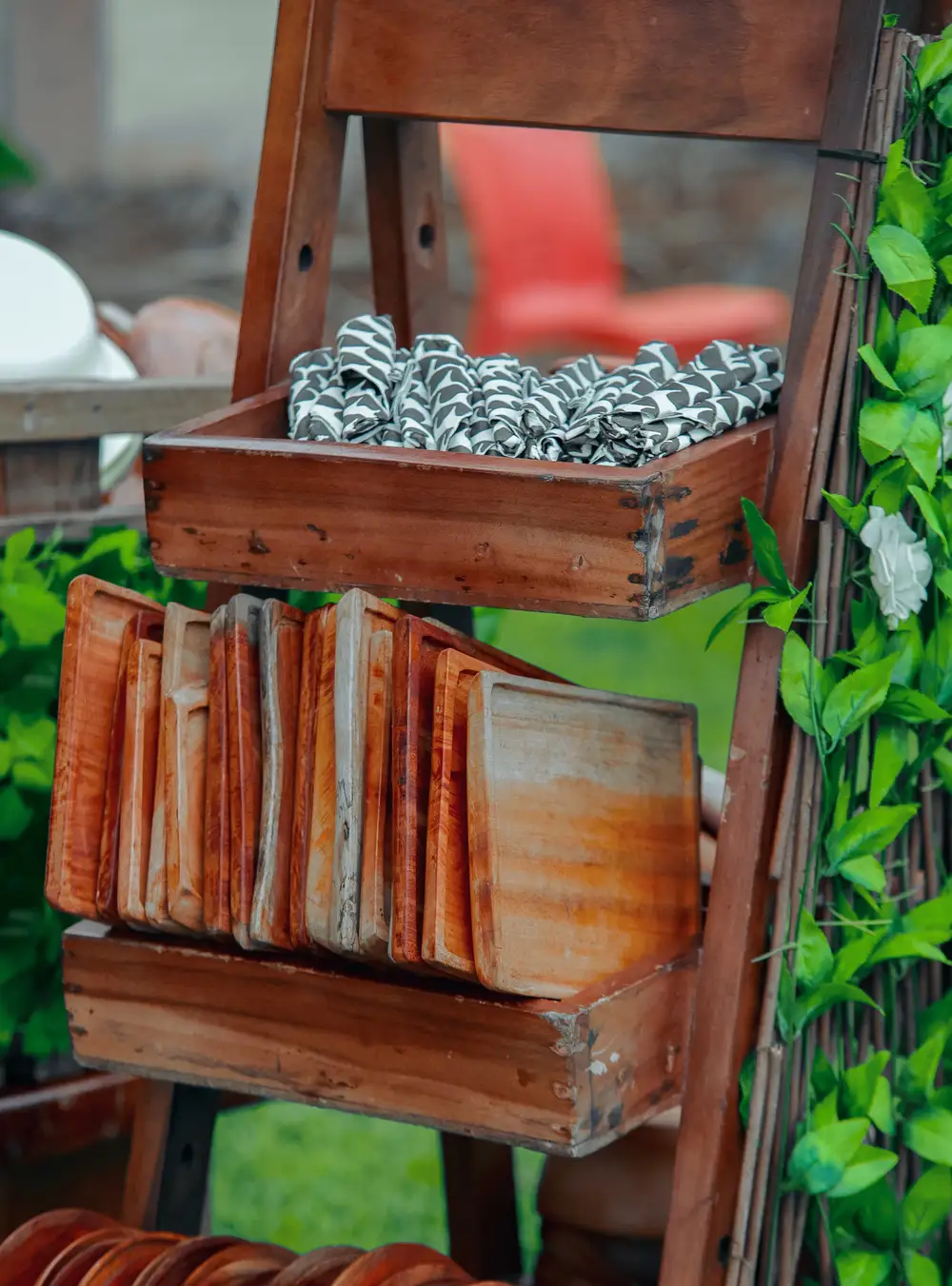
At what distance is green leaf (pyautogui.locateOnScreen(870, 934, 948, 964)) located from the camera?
112 centimetres

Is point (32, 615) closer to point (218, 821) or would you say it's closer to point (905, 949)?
point (218, 821)

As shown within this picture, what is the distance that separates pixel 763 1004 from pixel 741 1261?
0.17m

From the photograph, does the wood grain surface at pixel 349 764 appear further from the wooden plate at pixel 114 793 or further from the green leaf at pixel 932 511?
the green leaf at pixel 932 511

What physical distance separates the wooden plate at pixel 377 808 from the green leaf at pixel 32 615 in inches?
16.9

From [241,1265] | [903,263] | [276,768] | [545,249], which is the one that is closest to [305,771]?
[276,768]

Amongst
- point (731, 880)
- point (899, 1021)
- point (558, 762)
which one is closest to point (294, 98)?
point (558, 762)

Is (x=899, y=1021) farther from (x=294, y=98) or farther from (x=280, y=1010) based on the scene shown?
(x=294, y=98)

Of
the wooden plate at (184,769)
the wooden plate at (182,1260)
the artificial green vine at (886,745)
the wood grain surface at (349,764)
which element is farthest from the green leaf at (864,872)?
the wooden plate at (182,1260)

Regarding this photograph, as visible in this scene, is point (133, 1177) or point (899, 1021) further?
point (133, 1177)

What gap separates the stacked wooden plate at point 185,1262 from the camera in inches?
47.8

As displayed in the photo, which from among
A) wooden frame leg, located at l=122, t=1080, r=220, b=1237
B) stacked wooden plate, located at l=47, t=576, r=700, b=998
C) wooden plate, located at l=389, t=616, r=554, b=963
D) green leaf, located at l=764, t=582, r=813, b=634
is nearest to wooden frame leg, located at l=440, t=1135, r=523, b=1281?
wooden frame leg, located at l=122, t=1080, r=220, b=1237

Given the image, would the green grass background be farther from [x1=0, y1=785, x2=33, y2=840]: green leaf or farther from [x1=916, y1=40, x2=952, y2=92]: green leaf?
[x1=916, y1=40, x2=952, y2=92]: green leaf

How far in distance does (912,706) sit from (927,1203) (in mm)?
333

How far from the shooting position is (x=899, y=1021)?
1.19m
